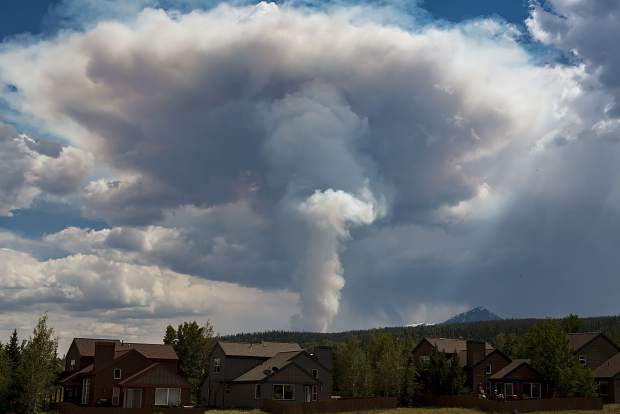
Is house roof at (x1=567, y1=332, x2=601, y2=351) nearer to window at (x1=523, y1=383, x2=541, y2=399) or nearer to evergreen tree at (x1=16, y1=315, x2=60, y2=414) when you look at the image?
window at (x1=523, y1=383, x2=541, y2=399)

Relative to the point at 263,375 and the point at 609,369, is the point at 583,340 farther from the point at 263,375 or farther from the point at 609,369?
the point at 263,375

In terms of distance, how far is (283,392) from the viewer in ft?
262

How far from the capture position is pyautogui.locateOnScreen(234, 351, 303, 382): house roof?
81000 mm

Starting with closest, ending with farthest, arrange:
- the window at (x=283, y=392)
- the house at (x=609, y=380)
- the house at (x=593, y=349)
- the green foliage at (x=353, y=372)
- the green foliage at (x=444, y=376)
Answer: the window at (x=283, y=392), the green foliage at (x=444, y=376), the green foliage at (x=353, y=372), the house at (x=609, y=380), the house at (x=593, y=349)

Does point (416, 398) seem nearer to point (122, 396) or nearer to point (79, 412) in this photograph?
point (122, 396)

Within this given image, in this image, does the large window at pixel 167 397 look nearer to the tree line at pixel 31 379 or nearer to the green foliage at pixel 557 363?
the tree line at pixel 31 379

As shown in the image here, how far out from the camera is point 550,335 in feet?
276

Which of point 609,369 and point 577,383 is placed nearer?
point 577,383

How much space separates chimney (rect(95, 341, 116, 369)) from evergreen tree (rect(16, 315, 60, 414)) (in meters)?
14.4

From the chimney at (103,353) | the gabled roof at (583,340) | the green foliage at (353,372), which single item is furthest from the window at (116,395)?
the gabled roof at (583,340)

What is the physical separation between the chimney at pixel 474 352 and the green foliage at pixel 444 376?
283 inches

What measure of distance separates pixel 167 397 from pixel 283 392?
1252cm

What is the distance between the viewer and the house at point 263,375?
79.9 m

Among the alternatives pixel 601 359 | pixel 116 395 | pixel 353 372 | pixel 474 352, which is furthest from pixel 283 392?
pixel 601 359
